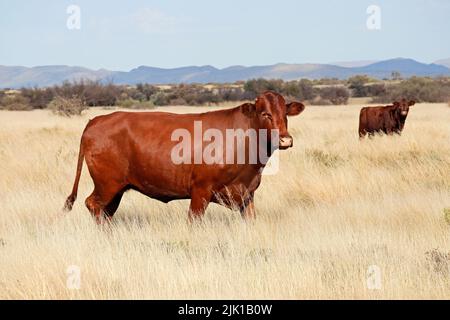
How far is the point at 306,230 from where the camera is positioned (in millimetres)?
7305

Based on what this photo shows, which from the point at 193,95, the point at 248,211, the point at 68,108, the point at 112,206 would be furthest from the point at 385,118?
the point at 193,95

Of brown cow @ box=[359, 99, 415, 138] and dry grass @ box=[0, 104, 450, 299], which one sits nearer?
dry grass @ box=[0, 104, 450, 299]

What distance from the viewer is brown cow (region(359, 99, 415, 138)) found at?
1916 cm

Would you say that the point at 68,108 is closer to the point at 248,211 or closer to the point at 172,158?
the point at 172,158

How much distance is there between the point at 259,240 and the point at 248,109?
4.64 ft

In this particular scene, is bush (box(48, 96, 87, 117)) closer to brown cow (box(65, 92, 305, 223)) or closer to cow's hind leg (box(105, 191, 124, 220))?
cow's hind leg (box(105, 191, 124, 220))

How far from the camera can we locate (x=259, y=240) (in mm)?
6918

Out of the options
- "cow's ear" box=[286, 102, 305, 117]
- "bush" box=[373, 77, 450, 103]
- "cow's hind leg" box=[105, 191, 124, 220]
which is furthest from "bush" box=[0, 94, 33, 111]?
"cow's ear" box=[286, 102, 305, 117]

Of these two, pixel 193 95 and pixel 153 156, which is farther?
pixel 193 95

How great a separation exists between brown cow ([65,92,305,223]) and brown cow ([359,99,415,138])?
469 inches

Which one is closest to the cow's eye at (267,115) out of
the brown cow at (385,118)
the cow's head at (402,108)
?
the brown cow at (385,118)

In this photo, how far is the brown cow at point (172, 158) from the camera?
24.3 feet
